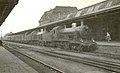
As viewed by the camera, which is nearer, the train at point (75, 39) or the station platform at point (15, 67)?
the station platform at point (15, 67)

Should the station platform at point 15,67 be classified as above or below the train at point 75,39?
below

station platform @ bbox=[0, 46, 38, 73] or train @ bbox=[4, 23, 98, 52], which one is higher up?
train @ bbox=[4, 23, 98, 52]

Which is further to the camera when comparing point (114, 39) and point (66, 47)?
point (114, 39)

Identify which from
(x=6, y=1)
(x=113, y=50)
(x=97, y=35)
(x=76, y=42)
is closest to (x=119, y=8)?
(x=113, y=50)

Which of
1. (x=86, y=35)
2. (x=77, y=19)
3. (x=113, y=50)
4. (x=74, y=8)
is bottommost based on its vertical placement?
(x=113, y=50)

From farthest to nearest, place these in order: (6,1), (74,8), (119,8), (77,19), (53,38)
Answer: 1. (74,8)
2. (53,38)
3. (77,19)
4. (119,8)
5. (6,1)

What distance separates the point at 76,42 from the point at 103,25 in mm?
8305

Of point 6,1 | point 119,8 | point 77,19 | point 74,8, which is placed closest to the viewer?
point 6,1

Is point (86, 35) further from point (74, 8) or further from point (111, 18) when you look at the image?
point (74, 8)

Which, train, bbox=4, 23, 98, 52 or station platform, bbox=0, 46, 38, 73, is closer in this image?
station platform, bbox=0, 46, 38, 73

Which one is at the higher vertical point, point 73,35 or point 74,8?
point 74,8

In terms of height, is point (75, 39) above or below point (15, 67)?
above

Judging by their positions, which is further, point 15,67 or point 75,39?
point 75,39

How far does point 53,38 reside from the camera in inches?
1176
